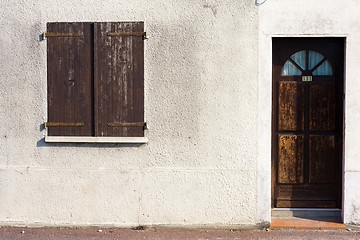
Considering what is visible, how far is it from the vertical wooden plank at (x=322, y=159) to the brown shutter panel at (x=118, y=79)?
7.53ft

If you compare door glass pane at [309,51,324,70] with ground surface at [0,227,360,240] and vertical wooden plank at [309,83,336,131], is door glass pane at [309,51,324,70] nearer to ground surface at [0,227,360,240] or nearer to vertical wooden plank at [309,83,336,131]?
vertical wooden plank at [309,83,336,131]

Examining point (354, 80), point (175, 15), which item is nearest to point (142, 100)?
point (175, 15)

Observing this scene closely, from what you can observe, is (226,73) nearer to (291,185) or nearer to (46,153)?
(291,185)

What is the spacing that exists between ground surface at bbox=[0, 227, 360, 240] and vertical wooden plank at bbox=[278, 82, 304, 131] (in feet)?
4.51

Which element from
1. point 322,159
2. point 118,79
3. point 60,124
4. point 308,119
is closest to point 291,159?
point 322,159

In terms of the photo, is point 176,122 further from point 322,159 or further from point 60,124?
point 322,159

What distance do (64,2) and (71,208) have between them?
106 inches

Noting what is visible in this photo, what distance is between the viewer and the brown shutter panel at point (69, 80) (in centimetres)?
607

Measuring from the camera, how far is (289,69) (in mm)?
6203

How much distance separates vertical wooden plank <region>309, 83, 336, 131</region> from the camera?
6.16m

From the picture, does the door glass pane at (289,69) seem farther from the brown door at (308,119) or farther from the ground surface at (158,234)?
the ground surface at (158,234)

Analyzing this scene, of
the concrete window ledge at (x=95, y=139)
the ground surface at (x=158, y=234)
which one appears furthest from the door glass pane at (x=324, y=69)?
the concrete window ledge at (x=95, y=139)

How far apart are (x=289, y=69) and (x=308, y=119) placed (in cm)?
71

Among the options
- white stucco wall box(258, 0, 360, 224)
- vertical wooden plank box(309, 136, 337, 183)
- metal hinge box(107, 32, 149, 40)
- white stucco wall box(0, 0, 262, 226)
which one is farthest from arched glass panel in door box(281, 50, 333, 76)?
Result: metal hinge box(107, 32, 149, 40)
